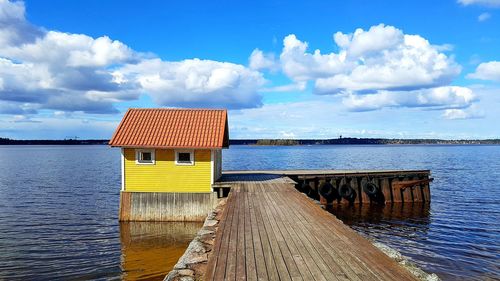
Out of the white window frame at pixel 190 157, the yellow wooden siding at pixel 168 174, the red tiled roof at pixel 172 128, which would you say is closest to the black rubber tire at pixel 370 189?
the red tiled roof at pixel 172 128

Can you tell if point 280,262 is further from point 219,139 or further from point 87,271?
point 219,139

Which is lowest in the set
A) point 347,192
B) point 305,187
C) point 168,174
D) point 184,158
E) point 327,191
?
point 347,192

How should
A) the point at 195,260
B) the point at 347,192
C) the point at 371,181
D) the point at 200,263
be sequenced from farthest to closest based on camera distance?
the point at 371,181 → the point at 347,192 → the point at 195,260 → the point at 200,263

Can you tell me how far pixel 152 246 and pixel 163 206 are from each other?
112 inches

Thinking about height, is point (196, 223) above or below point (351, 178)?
below

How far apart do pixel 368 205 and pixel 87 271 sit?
18101 millimetres

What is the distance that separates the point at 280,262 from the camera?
7516mm

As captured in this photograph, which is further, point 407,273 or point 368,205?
point 368,205

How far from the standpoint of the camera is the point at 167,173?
20.0 meters

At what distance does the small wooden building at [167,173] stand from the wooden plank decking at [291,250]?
6.22 m

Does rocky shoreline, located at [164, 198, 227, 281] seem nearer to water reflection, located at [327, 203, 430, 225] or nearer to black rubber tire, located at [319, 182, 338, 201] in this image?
water reflection, located at [327, 203, 430, 225]

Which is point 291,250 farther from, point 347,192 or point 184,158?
point 347,192

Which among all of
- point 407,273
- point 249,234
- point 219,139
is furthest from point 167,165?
point 407,273

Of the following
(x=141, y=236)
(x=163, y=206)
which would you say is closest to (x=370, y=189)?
(x=163, y=206)
